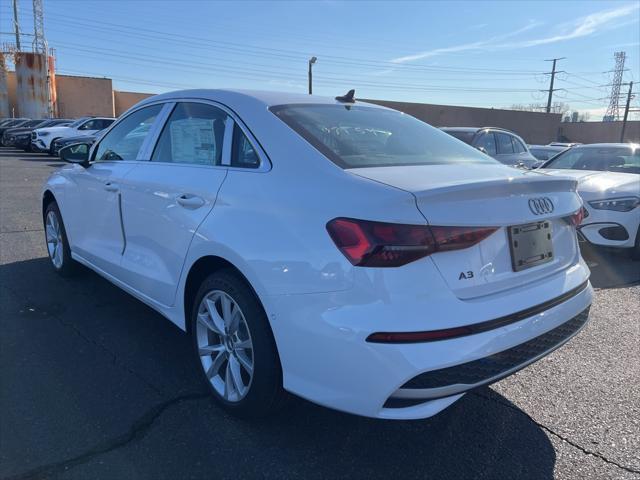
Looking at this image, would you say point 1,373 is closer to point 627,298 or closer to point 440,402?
point 440,402

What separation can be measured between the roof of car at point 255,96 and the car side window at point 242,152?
8.8 inches

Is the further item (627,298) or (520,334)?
(627,298)

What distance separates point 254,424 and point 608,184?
5.49m

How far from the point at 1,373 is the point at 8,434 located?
73 centimetres

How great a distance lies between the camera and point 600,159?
7484mm

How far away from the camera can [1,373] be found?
3139 mm

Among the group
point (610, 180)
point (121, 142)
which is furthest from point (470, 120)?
point (121, 142)

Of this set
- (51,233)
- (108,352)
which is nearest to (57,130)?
(51,233)

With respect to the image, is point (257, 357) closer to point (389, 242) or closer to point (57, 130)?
point (389, 242)

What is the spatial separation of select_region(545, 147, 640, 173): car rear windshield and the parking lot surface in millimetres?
4211

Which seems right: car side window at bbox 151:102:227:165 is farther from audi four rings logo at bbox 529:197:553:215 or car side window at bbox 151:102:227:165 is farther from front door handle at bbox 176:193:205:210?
audi four rings logo at bbox 529:197:553:215

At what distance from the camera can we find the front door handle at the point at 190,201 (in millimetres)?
2792

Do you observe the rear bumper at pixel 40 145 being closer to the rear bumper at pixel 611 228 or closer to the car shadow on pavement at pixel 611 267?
the car shadow on pavement at pixel 611 267

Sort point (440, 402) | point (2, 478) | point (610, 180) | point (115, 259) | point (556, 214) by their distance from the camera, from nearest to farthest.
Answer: point (440, 402) → point (2, 478) → point (556, 214) → point (115, 259) → point (610, 180)
